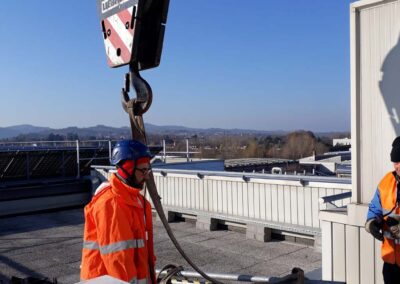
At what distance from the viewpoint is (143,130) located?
9.45ft

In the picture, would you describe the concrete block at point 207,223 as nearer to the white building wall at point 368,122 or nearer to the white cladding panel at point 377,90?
the white building wall at point 368,122

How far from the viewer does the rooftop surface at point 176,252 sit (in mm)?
7906

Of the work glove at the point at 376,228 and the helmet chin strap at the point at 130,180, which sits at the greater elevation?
the helmet chin strap at the point at 130,180

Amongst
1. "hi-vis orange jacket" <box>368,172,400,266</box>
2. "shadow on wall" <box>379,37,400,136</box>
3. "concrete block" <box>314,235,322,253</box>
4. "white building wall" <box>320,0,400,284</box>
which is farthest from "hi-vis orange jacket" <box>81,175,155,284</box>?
"concrete block" <box>314,235,322,253</box>

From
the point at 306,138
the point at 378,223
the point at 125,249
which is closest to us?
the point at 125,249

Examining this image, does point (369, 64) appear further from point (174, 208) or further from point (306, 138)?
point (306, 138)

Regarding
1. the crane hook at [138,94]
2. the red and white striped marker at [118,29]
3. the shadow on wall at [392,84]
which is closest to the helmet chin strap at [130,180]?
the crane hook at [138,94]

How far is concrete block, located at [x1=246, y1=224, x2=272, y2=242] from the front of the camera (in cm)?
969

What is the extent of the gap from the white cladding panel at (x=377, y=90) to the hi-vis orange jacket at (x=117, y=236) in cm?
252

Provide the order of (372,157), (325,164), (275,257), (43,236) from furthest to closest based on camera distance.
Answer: (325,164), (43,236), (275,257), (372,157)

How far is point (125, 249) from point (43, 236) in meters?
9.00

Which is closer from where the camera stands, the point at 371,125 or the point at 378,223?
the point at 378,223

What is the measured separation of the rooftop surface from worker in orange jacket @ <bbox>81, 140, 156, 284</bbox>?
4856 mm

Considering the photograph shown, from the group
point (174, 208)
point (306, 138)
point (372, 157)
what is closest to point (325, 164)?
point (174, 208)
